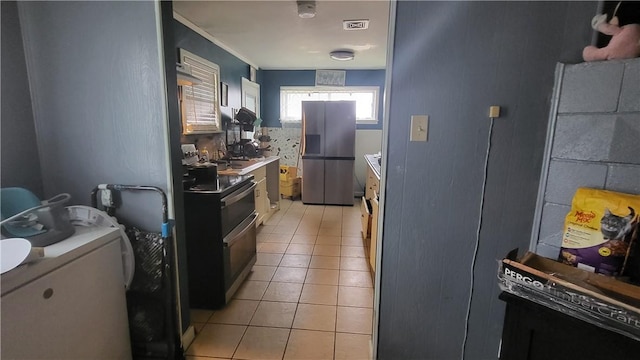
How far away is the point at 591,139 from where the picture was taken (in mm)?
1068

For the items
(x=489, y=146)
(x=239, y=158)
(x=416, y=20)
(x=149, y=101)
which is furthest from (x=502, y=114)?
(x=239, y=158)

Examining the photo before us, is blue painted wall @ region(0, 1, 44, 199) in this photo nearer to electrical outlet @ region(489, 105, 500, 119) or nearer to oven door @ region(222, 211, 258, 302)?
oven door @ region(222, 211, 258, 302)

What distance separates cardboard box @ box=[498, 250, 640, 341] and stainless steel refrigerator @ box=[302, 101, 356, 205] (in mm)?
3843

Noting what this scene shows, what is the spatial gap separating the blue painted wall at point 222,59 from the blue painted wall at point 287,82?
0.77 metres

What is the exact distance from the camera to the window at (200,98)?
3.06 metres

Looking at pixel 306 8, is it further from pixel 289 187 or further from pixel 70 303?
pixel 289 187

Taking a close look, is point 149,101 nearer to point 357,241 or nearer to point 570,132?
point 570,132

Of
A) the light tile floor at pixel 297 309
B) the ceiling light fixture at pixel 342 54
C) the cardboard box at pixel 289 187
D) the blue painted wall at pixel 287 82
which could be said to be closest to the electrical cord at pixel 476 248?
the light tile floor at pixel 297 309

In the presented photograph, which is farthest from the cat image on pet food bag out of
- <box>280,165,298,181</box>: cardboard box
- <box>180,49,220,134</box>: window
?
<box>280,165,298,181</box>: cardboard box

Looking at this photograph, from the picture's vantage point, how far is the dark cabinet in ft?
2.85

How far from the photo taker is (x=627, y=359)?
2.81 ft

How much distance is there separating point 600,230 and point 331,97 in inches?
193

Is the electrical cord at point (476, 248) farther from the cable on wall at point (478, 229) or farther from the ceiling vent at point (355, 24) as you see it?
the ceiling vent at point (355, 24)

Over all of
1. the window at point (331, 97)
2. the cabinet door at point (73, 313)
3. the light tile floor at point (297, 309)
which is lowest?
the light tile floor at point (297, 309)
